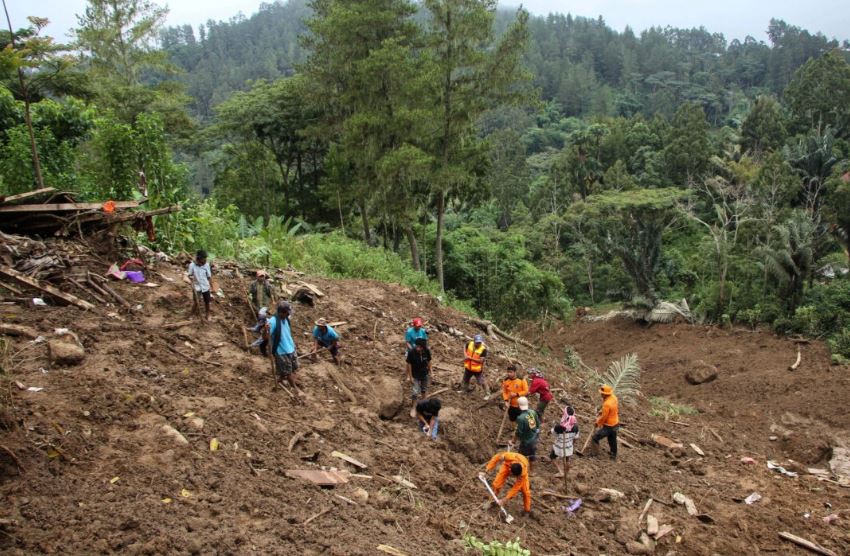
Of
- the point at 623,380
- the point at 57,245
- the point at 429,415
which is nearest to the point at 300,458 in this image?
the point at 429,415

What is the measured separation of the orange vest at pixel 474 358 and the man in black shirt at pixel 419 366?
2.39 ft

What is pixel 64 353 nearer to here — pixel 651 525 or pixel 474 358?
pixel 474 358

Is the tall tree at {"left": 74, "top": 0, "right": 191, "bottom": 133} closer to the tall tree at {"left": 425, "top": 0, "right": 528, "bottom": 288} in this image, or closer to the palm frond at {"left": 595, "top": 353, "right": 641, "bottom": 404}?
the tall tree at {"left": 425, "top": 0, "right": 528, "bottom": 288}

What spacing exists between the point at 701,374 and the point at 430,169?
9.58 metres

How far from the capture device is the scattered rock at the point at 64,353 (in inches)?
237

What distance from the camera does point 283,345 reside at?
22.7 ft

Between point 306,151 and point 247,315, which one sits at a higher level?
point 306,151

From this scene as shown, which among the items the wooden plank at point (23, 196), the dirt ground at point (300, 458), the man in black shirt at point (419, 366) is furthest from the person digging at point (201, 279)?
the man in black shirt at point (419, 366)

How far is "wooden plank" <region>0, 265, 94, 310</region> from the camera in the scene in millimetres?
7023

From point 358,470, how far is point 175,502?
76.0 inches

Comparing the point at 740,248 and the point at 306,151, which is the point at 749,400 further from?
the point at 306,151

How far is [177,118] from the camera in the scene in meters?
21.3

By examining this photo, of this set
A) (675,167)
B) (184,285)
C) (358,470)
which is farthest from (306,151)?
(675,167)

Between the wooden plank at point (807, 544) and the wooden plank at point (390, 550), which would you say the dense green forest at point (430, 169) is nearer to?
the wooden plank at point (390, 550)
